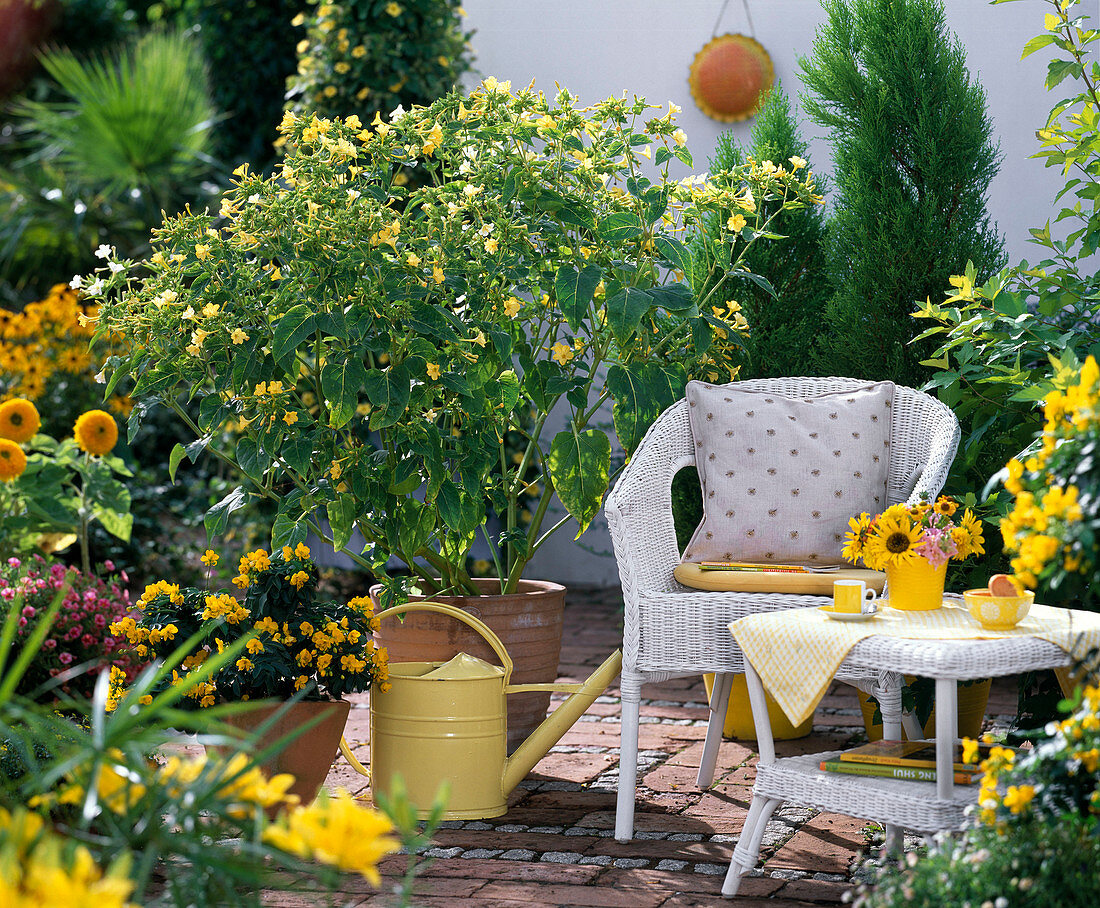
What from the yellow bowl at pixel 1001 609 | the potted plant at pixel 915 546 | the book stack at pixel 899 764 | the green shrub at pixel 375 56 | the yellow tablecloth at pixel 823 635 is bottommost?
the book stack at pixel 899 764

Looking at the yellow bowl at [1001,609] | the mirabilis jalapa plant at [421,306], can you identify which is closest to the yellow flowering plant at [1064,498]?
the yellow bowl at [1001,609]

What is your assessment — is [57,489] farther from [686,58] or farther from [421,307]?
[686,58]

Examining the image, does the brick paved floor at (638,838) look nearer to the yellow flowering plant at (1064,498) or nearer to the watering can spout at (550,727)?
the watering can spout at (550,727)

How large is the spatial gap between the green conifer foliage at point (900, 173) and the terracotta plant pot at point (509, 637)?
1162 millimetres

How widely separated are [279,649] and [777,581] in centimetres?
104

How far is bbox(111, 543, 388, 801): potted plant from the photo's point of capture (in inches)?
97.0

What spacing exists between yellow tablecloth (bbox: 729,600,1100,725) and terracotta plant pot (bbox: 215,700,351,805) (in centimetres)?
89

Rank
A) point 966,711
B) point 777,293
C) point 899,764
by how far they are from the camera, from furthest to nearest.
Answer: point 777,293 < point 966,711 < point 899,764

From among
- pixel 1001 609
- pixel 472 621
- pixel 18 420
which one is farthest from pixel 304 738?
pixel 18 420

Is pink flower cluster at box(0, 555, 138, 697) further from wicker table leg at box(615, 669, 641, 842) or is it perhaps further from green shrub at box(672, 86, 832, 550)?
green shrub at box(672, 86, 832, 550)

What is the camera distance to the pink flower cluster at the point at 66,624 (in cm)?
330

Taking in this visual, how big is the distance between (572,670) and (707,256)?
4.78 ft

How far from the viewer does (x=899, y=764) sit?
2.07 metres

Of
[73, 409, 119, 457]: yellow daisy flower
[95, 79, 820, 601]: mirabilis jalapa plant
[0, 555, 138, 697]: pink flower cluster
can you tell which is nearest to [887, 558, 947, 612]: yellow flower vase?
[95, 79, 820, 601]: mirabilis jalapa plant
